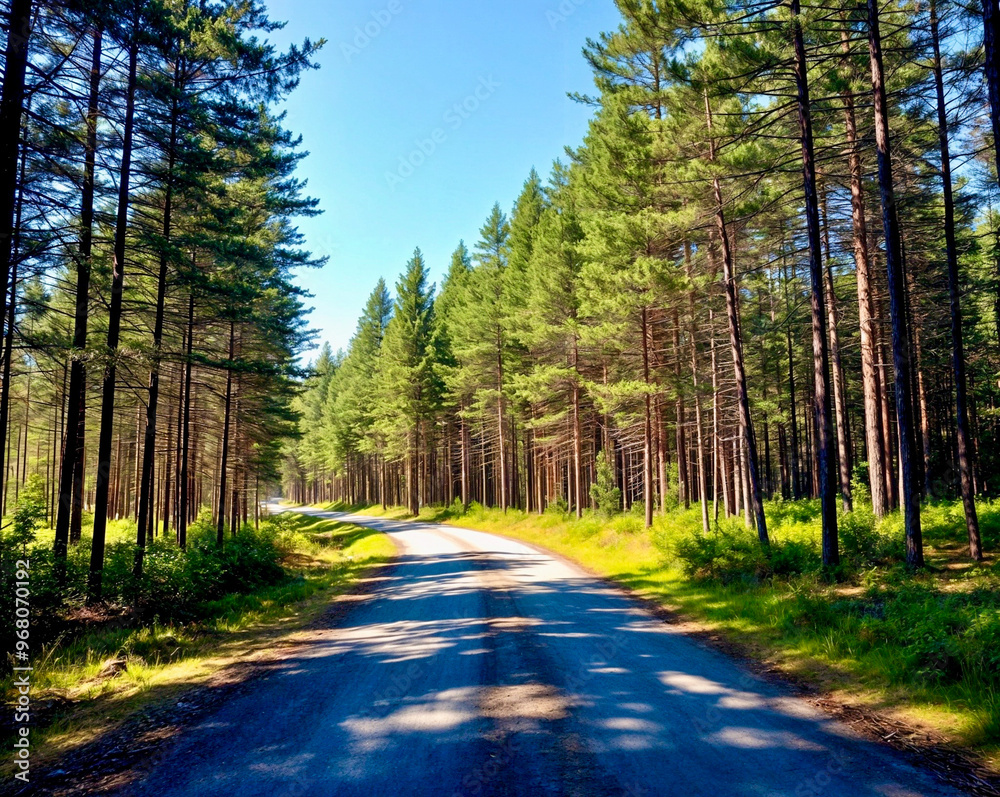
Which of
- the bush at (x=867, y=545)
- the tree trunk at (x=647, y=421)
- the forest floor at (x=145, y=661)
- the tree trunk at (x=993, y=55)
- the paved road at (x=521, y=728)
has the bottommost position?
the forest floor at (x=145, y=661)

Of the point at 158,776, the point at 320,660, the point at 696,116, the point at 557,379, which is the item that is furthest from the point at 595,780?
the point at 557,379

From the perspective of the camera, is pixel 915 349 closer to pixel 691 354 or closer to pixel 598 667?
pixel 691 354

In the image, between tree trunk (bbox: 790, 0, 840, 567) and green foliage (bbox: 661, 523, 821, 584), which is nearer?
tree trunk (bbox: 790, 0, 840, 567)

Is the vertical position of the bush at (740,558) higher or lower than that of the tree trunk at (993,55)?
lower

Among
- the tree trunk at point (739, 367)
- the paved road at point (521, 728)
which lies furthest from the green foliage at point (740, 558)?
the paved road at point (521, 728)

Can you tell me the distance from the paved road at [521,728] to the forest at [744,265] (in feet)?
23.0

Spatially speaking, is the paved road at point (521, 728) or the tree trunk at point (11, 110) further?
the tree trunk at point (11, 110)

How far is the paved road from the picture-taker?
13.1 feet

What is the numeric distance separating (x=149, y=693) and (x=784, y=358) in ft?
116

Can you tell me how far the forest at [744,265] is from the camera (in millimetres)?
11836

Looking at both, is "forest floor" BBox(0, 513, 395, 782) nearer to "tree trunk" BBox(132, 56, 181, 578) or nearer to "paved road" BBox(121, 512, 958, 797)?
"paved road" BBox(121, 512, 958, 797)

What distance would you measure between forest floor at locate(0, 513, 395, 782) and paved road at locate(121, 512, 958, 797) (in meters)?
1.06

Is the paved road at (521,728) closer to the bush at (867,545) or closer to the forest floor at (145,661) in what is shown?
the forest floor at (145,661)

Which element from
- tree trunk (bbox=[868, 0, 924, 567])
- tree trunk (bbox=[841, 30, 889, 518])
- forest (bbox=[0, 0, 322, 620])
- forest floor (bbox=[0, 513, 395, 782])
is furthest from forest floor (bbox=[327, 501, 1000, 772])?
forest (bbox=[0, 0, 322, 620])
